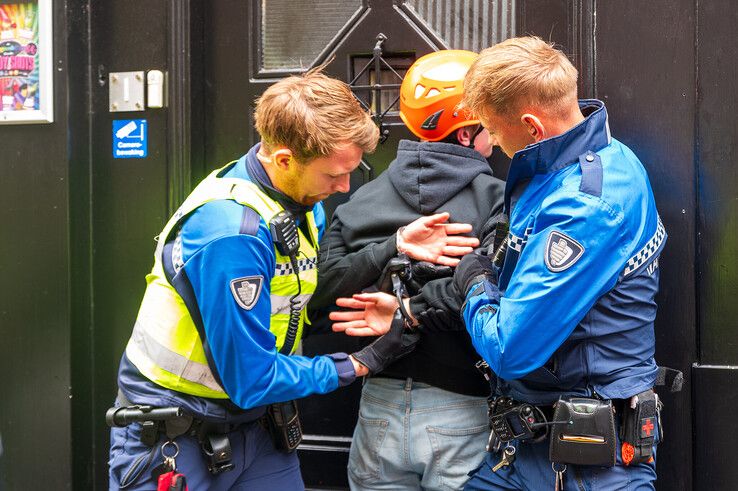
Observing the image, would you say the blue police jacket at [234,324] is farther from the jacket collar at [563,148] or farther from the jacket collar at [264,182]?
the jacket collar at [563,148]

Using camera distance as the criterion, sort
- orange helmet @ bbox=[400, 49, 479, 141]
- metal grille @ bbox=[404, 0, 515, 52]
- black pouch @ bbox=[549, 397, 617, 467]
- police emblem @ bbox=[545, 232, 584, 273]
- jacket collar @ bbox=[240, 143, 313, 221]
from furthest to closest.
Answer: metal grille @ bbox=[404, 0, 515, 52], orange helmet @ bbox=[400, 49, 479, 141], jacket collar @ bbox=[240, 143, 313, 221], black pouch @ bbox=[549, 397, 617, 467], police emblem @ bbox=[545, 232, 584, 273]

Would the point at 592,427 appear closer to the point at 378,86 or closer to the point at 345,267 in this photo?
the point at 345,267

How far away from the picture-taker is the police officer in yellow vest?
242cm

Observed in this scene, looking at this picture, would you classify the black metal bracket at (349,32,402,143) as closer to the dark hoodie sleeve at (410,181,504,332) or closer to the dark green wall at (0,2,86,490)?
the dark hoodie sleeve at (410,181,504,332)

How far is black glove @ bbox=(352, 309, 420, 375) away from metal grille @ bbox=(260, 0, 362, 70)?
4.28ft

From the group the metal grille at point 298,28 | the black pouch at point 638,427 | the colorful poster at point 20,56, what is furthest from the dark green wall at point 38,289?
the black pouch at point 638,427

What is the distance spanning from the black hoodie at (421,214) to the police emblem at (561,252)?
1.69 ft

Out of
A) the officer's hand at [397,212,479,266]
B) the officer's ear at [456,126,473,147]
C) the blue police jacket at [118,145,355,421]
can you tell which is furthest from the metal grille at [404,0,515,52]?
the blue police jacket at [118,145,355,421]

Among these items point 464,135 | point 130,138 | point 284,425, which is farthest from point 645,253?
point 130,138

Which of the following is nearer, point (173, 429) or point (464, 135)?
point (173, 429)

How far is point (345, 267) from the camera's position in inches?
112

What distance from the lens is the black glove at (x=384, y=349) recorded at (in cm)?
268

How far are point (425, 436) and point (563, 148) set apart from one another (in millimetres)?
986

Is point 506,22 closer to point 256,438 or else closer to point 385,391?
point 385,391
